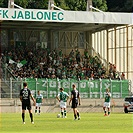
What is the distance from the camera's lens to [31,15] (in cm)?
5453

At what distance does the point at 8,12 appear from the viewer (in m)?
53.7

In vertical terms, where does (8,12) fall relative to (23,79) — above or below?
above

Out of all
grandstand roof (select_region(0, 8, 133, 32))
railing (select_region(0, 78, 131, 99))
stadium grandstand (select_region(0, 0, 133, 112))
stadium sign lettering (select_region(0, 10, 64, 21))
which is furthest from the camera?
A: grandstand roof (select_region(0, 8, 133, 32))

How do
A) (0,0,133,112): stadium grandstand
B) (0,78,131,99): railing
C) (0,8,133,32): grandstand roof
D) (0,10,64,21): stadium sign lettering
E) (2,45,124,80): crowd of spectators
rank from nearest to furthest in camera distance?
(0,78,131,99): railing → (0,0,133,112): stadium grandstand → (0,10,64,21): stadium sign lettering → (0,8,133,32): grandstand roof → (2,45,124,80): crowd of spectators

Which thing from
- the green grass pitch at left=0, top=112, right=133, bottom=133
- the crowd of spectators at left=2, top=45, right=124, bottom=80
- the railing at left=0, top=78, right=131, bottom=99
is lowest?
the green grass pitch at left=0, top=112, right=133, bottom=133

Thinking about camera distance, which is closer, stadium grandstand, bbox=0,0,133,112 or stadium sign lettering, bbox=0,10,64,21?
stadium grandstand, bbox=0,0,133,112

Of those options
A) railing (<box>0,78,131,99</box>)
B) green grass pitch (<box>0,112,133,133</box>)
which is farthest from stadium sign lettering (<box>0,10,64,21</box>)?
green grass pitch (<box>0,112,133,133</box>)

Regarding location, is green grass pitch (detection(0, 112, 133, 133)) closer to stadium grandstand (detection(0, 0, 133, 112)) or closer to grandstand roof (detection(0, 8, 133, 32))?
stadium grandstand (detection(0, 0, 133, 112))

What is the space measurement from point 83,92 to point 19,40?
11744mm

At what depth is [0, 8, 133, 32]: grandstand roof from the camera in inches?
2121

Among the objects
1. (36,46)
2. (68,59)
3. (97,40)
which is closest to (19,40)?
(36,46)

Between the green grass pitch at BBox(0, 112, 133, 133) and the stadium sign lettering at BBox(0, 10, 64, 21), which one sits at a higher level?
the stadium sign lettering at BBox(0, 10, 64, 21)

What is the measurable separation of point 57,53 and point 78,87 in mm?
8222

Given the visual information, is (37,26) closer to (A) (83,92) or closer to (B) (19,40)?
(B) (19,40)
